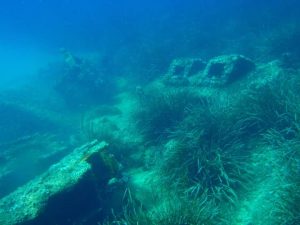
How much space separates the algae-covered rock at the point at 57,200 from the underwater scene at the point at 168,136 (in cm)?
2

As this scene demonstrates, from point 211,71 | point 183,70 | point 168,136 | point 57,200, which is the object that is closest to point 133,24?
point 183,70

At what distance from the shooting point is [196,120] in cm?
760

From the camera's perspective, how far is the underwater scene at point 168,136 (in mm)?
5531

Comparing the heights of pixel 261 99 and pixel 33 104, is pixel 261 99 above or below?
below

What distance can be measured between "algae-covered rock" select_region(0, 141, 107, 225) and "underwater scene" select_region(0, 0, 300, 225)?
23 mm

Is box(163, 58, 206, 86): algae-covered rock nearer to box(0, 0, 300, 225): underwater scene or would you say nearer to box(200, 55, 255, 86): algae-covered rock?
box(0, 0, 300, 225): underwater scene

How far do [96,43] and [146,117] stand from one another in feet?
Result: 79.7

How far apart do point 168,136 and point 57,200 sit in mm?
3480

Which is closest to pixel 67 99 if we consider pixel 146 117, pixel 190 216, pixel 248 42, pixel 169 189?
pixel 146 117

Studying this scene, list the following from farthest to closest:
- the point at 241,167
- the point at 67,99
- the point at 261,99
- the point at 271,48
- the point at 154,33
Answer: the point at 154,33 < the point at 67,99 < the point at 271,48 < the point at 261,99 < the point at 241,167

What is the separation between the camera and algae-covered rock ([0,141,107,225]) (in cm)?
529

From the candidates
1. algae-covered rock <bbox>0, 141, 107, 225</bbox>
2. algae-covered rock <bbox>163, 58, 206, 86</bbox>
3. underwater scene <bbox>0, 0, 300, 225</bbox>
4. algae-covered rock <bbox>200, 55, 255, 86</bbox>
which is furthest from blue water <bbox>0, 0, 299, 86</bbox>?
algae-covered rock <bbox>0, 141, 107, 225</bbox>

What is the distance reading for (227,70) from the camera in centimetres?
1116

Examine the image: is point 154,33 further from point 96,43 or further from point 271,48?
point 271,48
